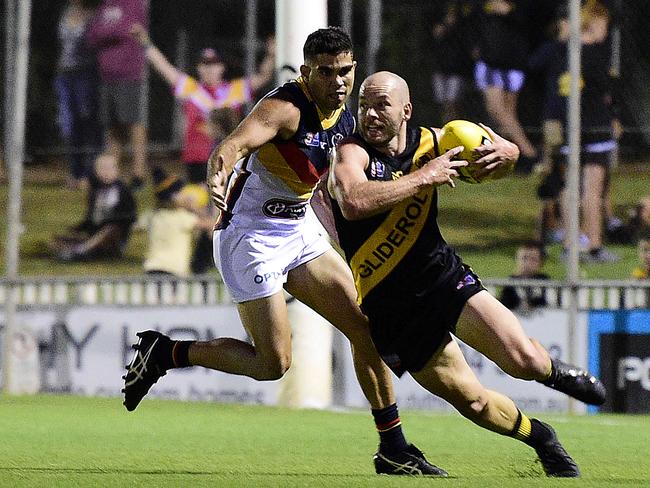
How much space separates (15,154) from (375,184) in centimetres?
754

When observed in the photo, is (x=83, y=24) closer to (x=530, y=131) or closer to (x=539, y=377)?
(x=530, y=131)

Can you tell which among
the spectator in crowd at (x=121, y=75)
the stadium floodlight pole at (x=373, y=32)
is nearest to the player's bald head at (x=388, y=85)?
the stadium floodlight pole at (x=373, y=32)

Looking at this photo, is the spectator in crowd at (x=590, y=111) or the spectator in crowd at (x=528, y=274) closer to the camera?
the spectator in crowd at (x=590, y=111)

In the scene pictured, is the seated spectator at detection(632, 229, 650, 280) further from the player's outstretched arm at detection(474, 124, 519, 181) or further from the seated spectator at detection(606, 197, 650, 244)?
the player's outstretched arm at detection(474, 124, 519, 181)

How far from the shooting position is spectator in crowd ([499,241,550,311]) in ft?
38.9

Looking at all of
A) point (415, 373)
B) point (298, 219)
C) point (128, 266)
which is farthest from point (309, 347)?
point (415, 373)

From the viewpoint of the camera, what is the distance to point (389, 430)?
23.9 feet

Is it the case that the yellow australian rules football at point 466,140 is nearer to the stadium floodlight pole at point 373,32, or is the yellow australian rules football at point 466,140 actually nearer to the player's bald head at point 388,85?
the player's bald head at point 388,85

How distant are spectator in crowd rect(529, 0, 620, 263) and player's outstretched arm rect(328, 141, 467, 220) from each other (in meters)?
→ 5.13

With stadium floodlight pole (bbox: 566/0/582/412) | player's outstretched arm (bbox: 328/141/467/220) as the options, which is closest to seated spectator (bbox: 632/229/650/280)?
stadium floodlight pole (bbox: 566/0/582/412)

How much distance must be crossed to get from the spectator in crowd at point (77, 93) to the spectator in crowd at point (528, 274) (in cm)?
391

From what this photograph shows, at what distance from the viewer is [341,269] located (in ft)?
25.3

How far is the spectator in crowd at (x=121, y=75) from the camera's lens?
13102 millimetres

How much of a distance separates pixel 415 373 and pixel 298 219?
4.24 feet
